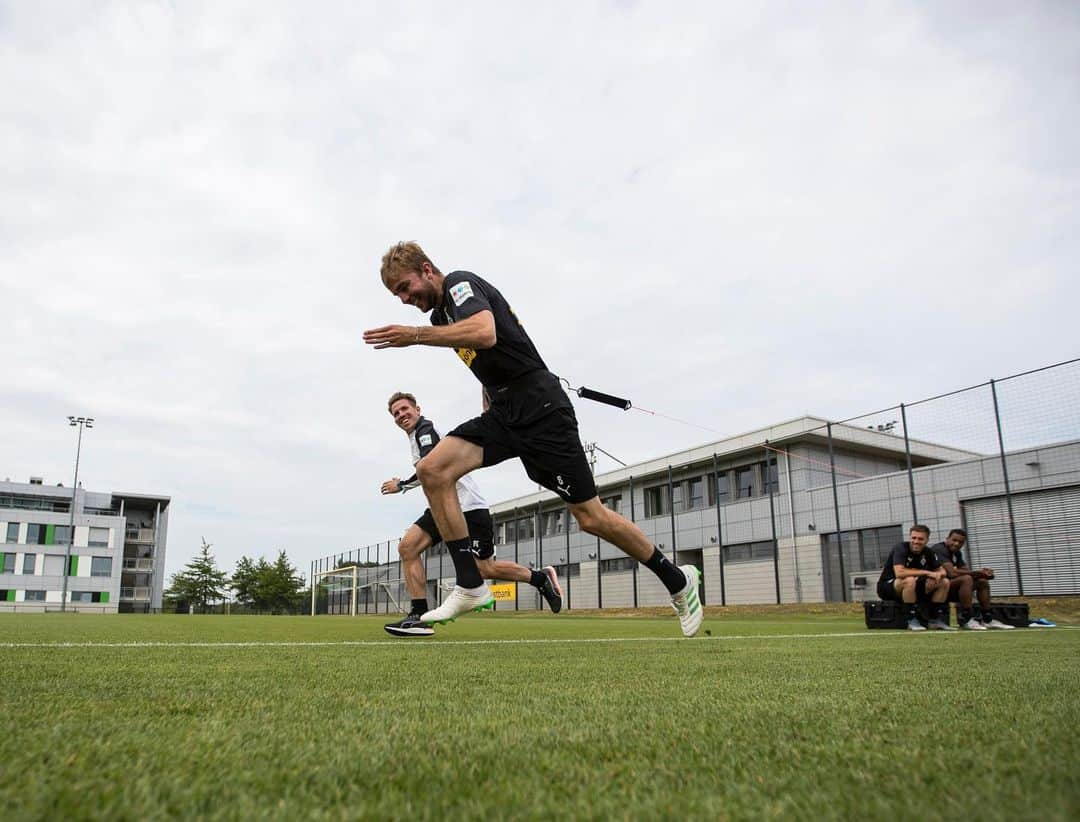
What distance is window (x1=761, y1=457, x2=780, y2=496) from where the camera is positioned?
97.2 feet

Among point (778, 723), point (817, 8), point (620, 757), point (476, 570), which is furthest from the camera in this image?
point (817, 8)

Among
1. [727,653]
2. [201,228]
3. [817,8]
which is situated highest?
[201,228]

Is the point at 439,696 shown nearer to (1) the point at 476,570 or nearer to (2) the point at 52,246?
(1) the point at 476,570

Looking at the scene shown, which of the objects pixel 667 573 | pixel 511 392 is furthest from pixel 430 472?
pixel 667 573

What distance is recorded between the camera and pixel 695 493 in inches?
1363

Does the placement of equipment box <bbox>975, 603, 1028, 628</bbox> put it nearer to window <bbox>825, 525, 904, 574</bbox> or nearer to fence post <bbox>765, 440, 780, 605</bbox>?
window <bbox>825, 525, 904, 574</bbox>

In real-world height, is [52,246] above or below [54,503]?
above

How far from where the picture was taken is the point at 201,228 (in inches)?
607

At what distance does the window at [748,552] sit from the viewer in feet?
96.6

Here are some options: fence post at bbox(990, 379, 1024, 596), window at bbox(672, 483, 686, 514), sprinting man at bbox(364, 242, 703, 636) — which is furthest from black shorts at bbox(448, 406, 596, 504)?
window at bbox(672, 483, 686, 514)

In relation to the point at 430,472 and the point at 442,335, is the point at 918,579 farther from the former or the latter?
the point at 442,335

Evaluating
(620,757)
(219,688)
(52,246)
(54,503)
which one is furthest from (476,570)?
(54,503)

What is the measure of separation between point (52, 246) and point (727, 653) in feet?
92.0

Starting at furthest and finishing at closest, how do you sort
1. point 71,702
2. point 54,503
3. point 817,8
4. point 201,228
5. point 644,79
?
point 54,503
point 201,228
point 644,79
point 817,8
point 71,702
